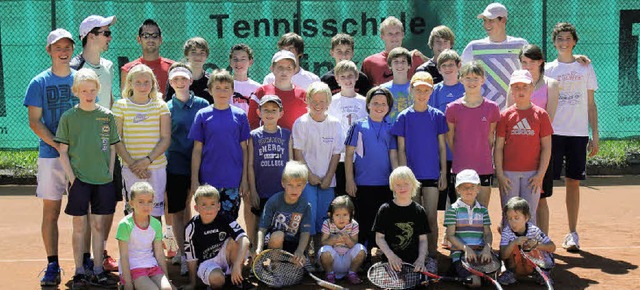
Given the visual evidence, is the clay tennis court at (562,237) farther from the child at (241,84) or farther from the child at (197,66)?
the child at (241,84)

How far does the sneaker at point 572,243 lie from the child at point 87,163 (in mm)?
3483

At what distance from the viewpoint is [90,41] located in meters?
7.25

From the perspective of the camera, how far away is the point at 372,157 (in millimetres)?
7012

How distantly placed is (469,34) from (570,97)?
3.67 meters

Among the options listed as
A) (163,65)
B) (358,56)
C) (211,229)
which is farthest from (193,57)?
(358,56)

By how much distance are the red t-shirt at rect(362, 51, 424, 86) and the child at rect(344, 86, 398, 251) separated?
1.08 meters

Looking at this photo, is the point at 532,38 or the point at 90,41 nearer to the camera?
the point at 90,41

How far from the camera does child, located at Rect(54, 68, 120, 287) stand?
6.48m

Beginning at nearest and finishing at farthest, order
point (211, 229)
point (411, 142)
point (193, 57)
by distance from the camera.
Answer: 1. point (211, 229)
2. point (411, 142)
3. point (193, 57)

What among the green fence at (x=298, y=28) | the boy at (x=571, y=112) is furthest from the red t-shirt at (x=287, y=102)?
the green fence at (x=298, y=28)

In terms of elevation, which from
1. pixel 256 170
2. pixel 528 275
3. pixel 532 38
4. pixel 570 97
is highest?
pixel 532 38

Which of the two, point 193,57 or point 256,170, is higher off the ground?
point 193,57

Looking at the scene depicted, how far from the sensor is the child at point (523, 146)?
7.03 m

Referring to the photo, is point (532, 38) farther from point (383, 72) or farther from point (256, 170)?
point (256, 170)
